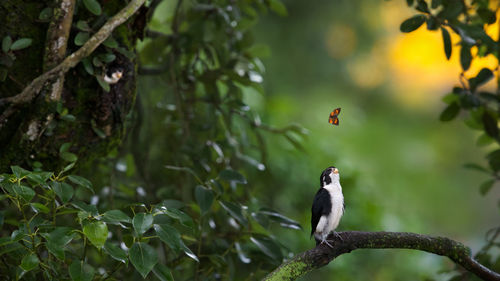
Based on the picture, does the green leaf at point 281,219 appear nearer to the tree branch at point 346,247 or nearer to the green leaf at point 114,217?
the tree branch at point 346,247

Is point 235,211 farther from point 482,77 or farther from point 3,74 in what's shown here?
point 482,77

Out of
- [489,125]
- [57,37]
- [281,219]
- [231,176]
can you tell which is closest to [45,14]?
[57,37]

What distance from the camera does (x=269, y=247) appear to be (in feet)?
3.79

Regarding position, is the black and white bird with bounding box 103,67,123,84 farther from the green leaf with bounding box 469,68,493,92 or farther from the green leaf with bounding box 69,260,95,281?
the green leaf with bounding box 469,68,493,92

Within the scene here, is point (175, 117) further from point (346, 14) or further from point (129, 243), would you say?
point (346, 14)

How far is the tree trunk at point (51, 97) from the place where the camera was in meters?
0.98

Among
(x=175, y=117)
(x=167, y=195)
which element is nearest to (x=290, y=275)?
(x=167, y=195)

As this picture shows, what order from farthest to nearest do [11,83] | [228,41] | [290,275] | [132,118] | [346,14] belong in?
[346,14]
[228,41]
[132,118]
[11,83]
[290,275]

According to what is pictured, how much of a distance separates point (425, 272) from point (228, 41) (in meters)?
1.55

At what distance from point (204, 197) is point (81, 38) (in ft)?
1.11

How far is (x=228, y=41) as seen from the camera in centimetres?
154

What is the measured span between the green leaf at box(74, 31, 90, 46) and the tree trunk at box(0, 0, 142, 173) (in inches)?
0.6

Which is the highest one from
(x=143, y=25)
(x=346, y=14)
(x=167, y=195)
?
(x=346, y=14)

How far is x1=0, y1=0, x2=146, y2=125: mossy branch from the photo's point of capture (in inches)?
37.9
